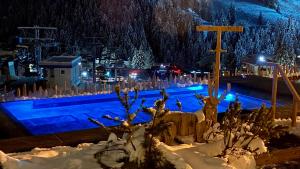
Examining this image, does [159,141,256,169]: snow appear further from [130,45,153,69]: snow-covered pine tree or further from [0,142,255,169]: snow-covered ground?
[130,45,153,69]: snow-covered pine tree

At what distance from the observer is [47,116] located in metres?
8.82

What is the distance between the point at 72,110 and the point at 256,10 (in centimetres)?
4941

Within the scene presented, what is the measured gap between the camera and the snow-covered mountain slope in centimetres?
5008

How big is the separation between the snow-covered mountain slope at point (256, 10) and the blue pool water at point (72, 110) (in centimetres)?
3986

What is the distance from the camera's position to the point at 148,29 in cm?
4250

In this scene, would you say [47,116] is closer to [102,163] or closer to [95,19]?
[102,163]

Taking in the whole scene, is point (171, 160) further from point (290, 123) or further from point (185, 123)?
point (290, 123)

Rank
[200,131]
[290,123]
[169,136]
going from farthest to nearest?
[290,123], [200,131], [169,136]

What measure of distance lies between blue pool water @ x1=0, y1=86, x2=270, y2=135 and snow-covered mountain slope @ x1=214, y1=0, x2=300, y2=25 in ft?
131

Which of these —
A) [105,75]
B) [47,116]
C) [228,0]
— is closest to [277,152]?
[47,116]

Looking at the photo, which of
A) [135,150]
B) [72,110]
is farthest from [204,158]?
[72,110]

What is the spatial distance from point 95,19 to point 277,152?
1575 inches

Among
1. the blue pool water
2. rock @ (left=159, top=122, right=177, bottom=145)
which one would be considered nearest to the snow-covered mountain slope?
the blue pool water

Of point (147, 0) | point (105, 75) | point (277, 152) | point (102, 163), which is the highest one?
point (147, 0)
